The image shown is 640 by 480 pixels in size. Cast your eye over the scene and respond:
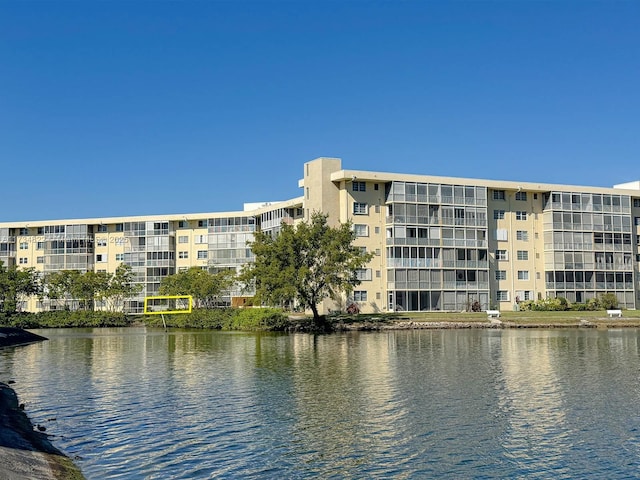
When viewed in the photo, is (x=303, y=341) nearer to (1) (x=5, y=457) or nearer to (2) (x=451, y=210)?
(2) (x=451, y=210)

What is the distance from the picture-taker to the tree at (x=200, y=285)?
10038 cm

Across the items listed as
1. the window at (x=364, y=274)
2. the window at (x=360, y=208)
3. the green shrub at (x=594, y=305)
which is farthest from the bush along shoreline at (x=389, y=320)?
the window at (x=360, y=208)

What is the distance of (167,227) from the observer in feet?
402

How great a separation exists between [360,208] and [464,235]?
14218mm

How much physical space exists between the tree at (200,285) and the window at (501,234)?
117ft

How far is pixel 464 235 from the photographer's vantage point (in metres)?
94.7

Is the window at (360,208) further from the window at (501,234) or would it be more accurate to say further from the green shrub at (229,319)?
the window at (501,234)

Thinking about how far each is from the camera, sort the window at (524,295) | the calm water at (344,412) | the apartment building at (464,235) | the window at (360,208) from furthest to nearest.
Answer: the window at (524,295)
the window at (360,208)
the apartment building at (464,235)
the calm water at (344,412)

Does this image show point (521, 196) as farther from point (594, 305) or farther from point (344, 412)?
point (344, 412)

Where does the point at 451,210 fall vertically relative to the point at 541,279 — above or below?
above

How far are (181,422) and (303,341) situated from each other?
37277 millimetres

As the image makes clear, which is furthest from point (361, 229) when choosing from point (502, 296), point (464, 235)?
point (502, 296)

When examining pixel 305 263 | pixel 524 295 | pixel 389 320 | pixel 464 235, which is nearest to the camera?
pixel 305 263

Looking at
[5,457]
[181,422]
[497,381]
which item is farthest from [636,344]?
[5,457]
